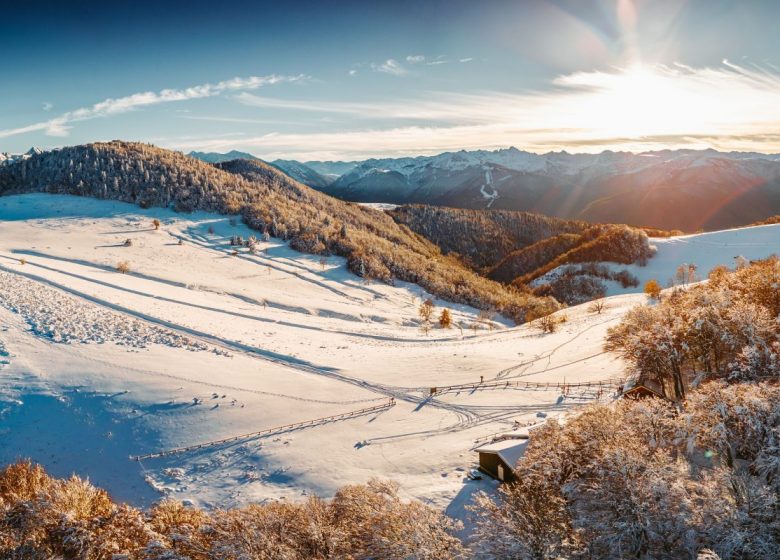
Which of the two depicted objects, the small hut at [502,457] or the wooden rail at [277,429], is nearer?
the small hut at [502,457]

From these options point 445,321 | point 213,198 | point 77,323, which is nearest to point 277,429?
point 77,323

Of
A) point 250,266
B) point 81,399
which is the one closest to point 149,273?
point 250,266

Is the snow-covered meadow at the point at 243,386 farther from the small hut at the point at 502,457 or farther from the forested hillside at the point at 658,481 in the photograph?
the forested hillside at the point at 658,481

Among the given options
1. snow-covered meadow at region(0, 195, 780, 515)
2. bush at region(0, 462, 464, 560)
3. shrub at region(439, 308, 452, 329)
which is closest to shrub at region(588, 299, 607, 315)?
snow-covered meadow at region(0, 195, 780, 515)

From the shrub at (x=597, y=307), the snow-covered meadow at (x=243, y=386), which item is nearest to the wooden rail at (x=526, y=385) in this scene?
the snow-covered meadow at (x=243, y=386)

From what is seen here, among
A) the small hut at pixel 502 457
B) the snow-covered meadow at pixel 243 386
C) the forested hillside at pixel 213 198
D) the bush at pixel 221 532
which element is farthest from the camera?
the forested hillside at pixel 213 198

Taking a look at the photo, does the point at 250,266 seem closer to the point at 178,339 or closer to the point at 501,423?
the point at 178,339
